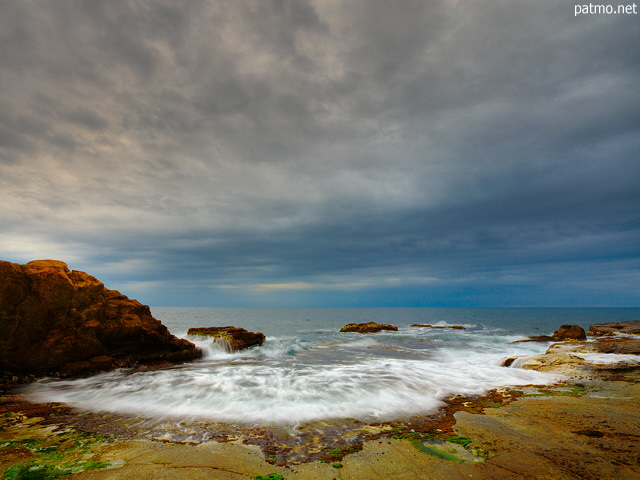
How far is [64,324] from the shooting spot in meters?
11.4

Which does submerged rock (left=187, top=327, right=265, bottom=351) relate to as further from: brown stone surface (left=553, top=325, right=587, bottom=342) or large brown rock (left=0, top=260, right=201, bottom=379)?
brown stone surface (left=553, top=325, right=587, bottom=342)

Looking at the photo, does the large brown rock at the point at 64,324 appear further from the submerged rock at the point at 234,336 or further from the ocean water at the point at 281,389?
the submerged rock at the point at 234,336

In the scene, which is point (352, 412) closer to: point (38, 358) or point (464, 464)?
point (464, 464)

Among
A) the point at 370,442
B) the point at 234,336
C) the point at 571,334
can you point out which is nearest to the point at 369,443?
the point at 370,442

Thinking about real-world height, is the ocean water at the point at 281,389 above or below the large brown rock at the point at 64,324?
below

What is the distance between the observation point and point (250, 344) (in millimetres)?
21531

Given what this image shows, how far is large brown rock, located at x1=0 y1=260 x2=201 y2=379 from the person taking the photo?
10469 mm

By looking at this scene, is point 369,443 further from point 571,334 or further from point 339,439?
point 571,334

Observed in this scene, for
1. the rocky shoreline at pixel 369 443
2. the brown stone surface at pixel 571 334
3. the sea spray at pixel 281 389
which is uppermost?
the rocky shoreline at pixel 369 443

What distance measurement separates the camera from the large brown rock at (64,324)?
34.3 ft

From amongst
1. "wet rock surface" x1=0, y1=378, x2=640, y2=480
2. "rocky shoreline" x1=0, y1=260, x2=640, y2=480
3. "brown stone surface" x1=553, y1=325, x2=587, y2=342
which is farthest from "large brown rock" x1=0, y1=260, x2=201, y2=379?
"brown stone surface" x1=553, y1=325, x2=587, y2=342

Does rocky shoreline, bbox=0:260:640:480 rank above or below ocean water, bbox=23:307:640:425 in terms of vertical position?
above

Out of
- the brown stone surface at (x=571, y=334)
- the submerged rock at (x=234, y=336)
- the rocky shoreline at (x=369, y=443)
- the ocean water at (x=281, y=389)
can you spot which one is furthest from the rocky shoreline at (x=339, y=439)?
the brown stone surface at (x=571, y=334)

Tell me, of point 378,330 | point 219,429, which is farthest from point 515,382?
point 378,330
